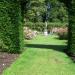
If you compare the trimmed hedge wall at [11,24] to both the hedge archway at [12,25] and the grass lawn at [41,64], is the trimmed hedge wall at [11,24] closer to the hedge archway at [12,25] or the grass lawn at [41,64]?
the hedge archway at [12,25]

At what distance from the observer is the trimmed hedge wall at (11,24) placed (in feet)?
59.6

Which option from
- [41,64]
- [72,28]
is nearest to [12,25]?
[72,28]

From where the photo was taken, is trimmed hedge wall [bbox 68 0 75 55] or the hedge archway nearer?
the hedge archway

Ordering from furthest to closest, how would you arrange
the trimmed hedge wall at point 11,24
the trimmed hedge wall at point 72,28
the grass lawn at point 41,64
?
the trimmed hedge wall at point 72,28, the trimmed hedge wall at point 11,24, the grass lawn at point 41,64

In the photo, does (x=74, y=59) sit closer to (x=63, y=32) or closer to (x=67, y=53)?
(x=67, y=53)

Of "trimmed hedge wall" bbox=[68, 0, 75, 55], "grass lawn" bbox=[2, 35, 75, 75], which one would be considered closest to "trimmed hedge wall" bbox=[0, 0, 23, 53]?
"grass lawn" bbox=[2, 35, 75, 75]

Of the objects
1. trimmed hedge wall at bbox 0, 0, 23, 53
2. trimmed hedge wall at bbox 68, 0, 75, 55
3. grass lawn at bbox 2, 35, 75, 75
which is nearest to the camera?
grass lawn at bbox 2, 35, 75, 75

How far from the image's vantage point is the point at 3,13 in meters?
18.3

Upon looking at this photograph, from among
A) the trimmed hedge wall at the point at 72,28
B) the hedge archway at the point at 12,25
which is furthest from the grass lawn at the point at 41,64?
the hedge archway at the point at 12,25

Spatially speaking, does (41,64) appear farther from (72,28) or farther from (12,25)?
(72,28)

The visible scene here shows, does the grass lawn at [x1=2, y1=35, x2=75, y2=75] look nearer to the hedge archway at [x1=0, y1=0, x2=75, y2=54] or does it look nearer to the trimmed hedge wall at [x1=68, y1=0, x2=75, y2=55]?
the trimmed hedge wall at [x1=68, y1=0, x2=75, y2=55]

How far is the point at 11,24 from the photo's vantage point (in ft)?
59.9

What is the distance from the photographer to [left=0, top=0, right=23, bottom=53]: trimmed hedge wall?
18172mm

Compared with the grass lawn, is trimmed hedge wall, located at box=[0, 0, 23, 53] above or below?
above
